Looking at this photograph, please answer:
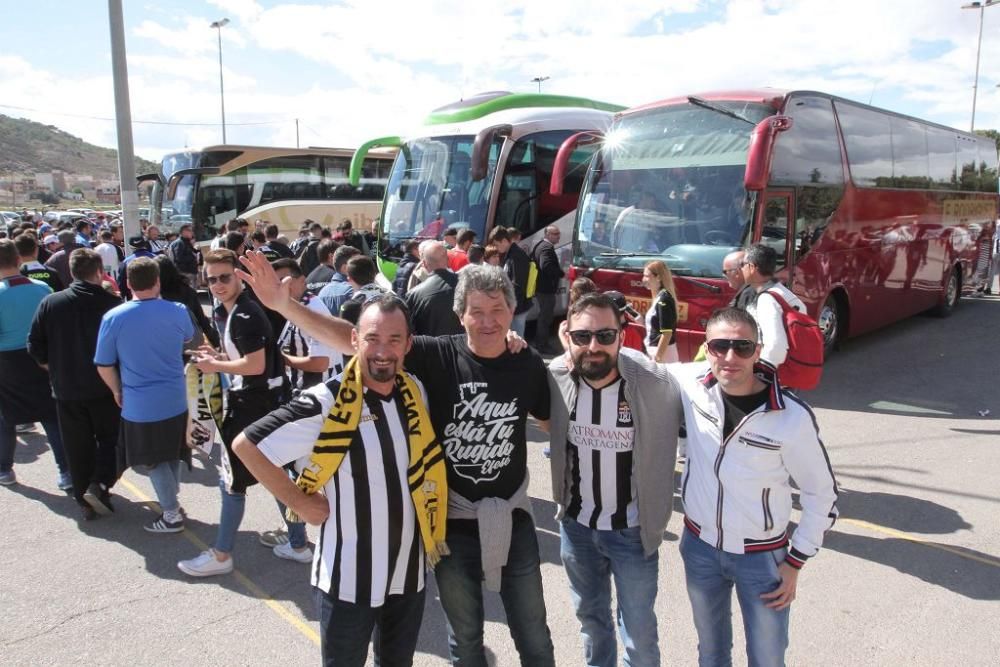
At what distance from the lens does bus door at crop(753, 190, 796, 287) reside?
7.39 metres

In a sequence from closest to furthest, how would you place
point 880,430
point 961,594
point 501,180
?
1. point 961,594
2. point 880,430
3. point 501,180

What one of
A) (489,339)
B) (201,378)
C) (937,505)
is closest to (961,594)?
(937,505)

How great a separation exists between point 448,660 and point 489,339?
5.64 ft

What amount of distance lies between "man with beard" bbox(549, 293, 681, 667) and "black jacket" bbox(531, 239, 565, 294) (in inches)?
288

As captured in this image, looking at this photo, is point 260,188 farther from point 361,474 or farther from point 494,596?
point 361,474

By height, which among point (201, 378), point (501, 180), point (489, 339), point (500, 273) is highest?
point (501, 180)

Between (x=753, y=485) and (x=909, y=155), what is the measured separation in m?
10.4

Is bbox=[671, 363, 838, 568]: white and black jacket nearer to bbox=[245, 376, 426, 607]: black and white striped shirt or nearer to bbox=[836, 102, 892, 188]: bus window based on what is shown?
bbox=[245, 376, 426, 607]: black and white striped shirt

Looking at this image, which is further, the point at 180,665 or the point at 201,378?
the point at 201,378

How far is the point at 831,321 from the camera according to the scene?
8875mm

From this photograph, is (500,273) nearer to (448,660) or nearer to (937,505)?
(448,660)

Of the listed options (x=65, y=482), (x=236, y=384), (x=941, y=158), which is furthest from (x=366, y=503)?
(x=941, y=158)

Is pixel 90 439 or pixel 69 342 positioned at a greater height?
pixel 69 342

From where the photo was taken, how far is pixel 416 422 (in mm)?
2367
